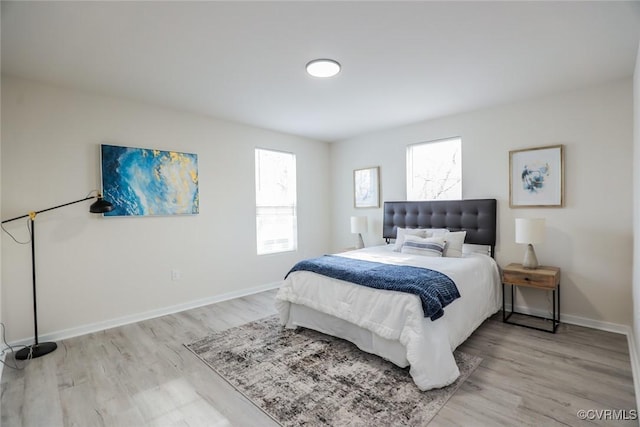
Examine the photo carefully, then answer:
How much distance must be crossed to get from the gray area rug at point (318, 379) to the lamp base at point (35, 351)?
1202 mm

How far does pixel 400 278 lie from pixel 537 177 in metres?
2.24

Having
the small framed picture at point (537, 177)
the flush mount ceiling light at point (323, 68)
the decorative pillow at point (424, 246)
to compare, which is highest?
the flush mount ceiling light at point (323, 68)

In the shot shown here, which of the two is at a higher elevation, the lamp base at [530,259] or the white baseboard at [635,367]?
the lamp base at [530,259]

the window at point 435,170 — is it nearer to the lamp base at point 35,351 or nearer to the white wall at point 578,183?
the white wall at point 578,183

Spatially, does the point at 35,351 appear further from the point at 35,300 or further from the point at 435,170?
the point at 435,170

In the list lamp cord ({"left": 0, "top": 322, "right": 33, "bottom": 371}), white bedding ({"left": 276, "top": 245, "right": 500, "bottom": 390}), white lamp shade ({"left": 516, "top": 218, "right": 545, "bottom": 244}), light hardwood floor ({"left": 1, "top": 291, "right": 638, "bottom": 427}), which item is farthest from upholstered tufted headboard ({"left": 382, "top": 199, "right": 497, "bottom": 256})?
lamp cord ({"left": 0, "top": 322, "right": 33, "bottom": 371})

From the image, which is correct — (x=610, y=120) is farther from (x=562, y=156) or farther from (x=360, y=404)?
(x=360, y=404)

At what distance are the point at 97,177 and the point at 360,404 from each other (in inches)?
131

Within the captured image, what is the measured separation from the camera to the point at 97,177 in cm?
321

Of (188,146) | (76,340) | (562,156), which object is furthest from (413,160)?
(76,340)

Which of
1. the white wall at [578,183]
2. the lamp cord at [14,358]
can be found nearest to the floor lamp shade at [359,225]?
the white wall at [578,183]

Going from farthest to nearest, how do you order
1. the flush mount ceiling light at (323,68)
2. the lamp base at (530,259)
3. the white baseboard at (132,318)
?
the lamp base at (530,259) < the white baseboard at (132,318) < the flush mount ceiling light at (323,68)

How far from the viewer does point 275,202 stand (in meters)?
4.92

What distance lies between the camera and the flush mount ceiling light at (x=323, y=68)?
255 cm
